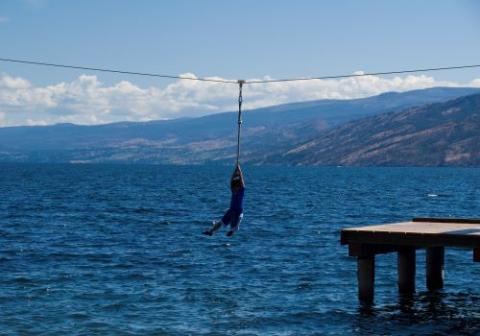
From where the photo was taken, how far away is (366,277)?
31.7m

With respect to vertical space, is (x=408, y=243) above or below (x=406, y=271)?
above

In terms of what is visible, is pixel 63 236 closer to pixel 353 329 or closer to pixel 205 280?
pixel 205 280

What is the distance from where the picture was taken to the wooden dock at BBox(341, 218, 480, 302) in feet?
93.4

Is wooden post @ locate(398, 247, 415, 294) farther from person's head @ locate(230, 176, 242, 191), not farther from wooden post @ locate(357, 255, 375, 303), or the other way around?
person's head @ locate(230, 176, 242, 191)

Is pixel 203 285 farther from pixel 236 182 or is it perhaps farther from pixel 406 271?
pixel 236 182

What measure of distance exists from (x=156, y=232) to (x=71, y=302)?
101 ft

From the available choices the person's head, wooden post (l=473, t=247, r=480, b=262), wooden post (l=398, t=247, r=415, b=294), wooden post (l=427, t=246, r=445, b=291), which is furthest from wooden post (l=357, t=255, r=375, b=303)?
the person's head

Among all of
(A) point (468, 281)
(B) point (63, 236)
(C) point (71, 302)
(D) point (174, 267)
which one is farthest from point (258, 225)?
(C) point (71, 302)

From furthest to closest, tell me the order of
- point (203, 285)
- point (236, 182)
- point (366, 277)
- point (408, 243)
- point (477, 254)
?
point (203, 285), point (366, 277), point (408, 243), point (236, 182), point (477, 254)

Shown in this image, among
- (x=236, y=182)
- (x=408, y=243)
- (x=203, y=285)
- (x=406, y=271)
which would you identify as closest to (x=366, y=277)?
(x=406, y=271)

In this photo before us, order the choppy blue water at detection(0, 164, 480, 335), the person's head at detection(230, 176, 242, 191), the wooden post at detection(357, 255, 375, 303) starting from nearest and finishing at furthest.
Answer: the person's head at detection(230, 176, 242, 191)
the choppy blue water at detection(0, 164, 480, 335)
the wooden post at detection(357, 255, 375, 303)

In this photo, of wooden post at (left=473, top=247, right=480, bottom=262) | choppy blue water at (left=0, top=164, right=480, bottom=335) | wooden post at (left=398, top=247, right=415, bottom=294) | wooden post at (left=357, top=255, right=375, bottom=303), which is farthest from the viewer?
wooden post at (left=398, top=247, right=415, bottom=294)

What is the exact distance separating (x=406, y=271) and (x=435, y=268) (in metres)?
2.40

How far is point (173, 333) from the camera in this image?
27406 millimetres
